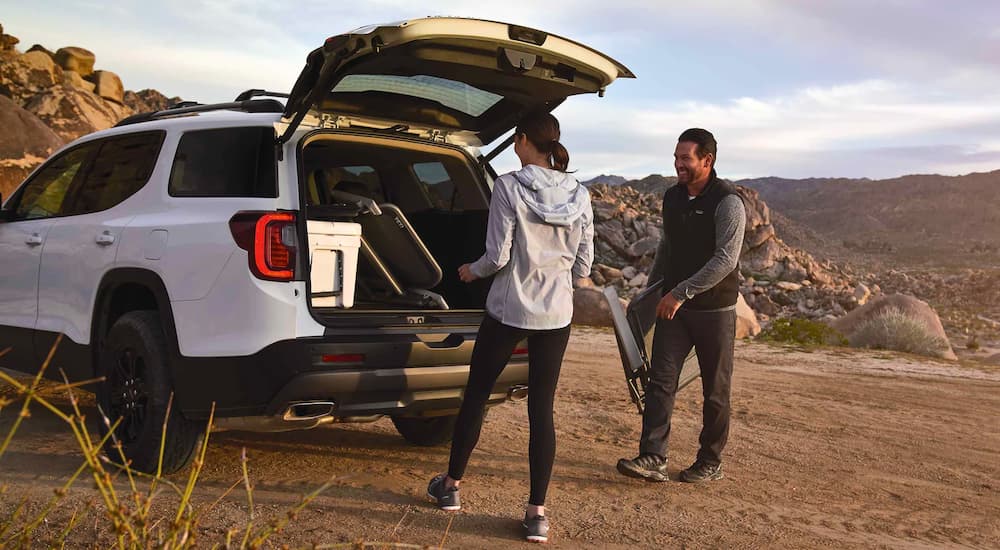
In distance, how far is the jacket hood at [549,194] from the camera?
4.43 metres

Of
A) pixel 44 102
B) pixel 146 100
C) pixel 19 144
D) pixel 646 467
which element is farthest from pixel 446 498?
pixel 146 100

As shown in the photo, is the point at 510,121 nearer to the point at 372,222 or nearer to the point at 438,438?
the point at 372,222

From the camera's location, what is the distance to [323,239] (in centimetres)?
516

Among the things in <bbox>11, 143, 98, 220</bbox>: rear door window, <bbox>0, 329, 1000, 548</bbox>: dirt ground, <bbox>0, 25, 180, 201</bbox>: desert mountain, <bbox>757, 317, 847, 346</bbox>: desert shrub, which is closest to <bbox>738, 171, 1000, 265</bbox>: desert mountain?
<bbox>0, 25, 180, 201</bbox>: desert mountain

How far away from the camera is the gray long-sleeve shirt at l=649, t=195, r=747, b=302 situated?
5.48 meters

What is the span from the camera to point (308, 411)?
15.0 feet

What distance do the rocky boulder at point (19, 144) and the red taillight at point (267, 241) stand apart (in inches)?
586

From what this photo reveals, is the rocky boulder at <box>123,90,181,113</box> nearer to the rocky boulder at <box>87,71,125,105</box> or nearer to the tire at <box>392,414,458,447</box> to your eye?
the rocky boulder at <box>87,71,125,105</box>

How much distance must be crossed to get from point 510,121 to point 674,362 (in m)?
1.72

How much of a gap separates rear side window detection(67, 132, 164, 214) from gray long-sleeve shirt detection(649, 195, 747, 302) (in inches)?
118

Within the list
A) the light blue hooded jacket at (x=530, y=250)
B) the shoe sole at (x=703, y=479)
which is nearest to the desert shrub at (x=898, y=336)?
the shoe sole at (x=703, y=479)

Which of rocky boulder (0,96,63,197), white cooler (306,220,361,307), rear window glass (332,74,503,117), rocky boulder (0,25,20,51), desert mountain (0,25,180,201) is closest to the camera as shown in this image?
rear window glass (332,74,503,117)

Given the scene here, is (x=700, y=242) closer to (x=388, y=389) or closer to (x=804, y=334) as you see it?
(x=388, y=389)

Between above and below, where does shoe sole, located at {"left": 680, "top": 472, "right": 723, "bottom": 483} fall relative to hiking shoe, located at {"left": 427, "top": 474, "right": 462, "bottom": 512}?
below
